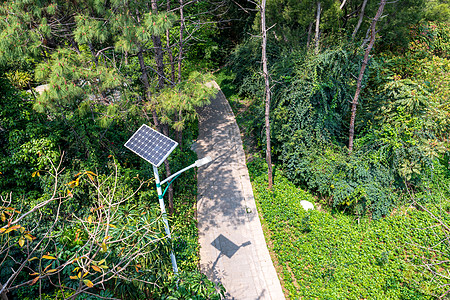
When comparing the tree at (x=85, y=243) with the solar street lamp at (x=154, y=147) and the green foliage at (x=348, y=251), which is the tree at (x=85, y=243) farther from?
the green foliage at (x=348, y=251)

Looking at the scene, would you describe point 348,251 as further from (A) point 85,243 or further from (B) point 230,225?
(A) point 85,243

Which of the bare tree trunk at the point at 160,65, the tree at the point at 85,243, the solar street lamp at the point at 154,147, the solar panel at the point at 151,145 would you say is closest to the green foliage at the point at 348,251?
the bare tree trunk at the point at 160,65

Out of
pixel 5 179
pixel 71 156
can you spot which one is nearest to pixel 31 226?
pixel 5 179

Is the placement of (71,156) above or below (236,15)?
below

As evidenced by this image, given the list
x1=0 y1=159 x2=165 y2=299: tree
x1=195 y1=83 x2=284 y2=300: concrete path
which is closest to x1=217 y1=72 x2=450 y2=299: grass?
x1=195 y1=83 x2=284 y2=300: concrete path

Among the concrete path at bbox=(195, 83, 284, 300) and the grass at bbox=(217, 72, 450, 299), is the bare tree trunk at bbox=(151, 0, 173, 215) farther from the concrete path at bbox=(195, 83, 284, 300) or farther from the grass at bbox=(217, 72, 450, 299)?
the grass at bbox=(217, 72, 450, 299)

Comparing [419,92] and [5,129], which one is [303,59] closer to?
[419,92]
